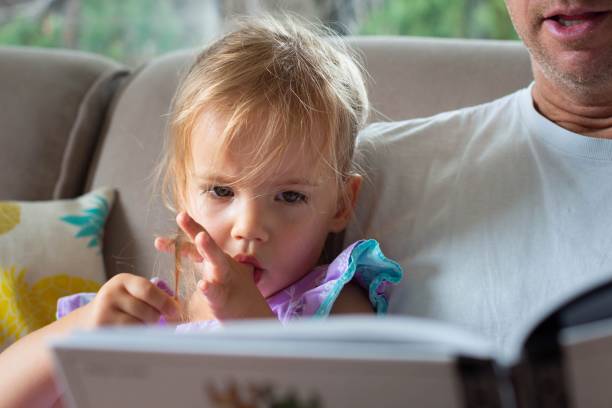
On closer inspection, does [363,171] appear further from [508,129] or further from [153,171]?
[153,171]

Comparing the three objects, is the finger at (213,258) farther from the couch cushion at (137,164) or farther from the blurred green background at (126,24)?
the blurred green background at (126,24)

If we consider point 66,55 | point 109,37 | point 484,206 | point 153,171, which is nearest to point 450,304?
point 484,206

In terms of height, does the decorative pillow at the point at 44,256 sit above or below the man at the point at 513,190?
below

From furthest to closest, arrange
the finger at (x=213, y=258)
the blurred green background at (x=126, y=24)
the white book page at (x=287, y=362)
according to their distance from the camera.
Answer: the blurred green background at (x=126, y=24)
the finger at (x=213, y=258)
the white book page at (x=287, y=362)

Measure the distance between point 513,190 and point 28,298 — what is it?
2.86 feet

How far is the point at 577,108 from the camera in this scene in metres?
1.42

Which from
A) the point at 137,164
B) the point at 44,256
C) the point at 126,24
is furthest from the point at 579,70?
the point at 126,24

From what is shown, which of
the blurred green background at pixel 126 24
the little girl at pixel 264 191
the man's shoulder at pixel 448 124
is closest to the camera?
the little girl at pixel 264 191

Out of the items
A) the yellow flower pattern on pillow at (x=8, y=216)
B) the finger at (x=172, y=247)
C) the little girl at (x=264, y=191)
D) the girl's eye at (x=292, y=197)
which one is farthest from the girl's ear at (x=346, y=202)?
the yellow flower pattern on pillow at (x=8, y=216)

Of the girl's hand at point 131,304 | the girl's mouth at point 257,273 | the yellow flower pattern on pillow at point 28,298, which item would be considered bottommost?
the yellow flower pattern on pillow at point 28,298

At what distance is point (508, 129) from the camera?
145cm

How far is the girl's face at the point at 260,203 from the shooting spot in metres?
1.28

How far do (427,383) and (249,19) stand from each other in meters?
1.01

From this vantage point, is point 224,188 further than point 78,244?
No
